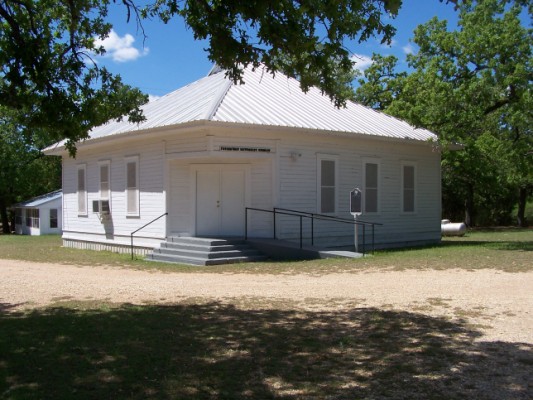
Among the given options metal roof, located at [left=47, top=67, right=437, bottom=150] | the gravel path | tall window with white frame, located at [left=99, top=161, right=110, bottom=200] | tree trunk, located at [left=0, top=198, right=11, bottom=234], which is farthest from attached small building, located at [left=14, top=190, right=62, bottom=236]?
the gravel path

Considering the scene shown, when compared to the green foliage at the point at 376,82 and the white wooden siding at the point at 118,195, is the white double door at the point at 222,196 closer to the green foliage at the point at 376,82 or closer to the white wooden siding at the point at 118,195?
the white wooden siding at the point at 118,195

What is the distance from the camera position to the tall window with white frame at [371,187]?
20125mm

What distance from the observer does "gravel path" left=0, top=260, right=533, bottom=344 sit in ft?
27.9

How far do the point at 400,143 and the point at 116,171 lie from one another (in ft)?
33.0

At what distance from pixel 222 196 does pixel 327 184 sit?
3.44 metres

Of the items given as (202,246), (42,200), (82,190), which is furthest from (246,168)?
(42,200)

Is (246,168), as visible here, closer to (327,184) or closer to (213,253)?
(327,184)

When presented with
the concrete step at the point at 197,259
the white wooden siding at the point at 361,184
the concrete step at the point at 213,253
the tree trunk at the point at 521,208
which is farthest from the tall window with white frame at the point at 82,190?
the tree trunk at the point at 521,208

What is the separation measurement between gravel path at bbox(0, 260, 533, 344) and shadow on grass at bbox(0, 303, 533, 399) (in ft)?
2.53

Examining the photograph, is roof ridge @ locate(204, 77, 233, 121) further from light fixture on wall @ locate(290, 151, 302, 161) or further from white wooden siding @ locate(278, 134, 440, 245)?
light fixture on wall @ locate(290, 151, 302, 161)

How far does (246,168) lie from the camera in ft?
58.2

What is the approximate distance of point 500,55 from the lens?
21156mm

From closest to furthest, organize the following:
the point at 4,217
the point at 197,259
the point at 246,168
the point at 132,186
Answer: the point at 197,259, the point at 246,168, the point at 132,186, the point at 4,217

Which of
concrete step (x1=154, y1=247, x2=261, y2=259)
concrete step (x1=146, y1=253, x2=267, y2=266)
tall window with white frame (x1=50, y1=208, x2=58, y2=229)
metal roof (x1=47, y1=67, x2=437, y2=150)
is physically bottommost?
concrete step (x1=146, y1=253, x2=267, y2=266)
